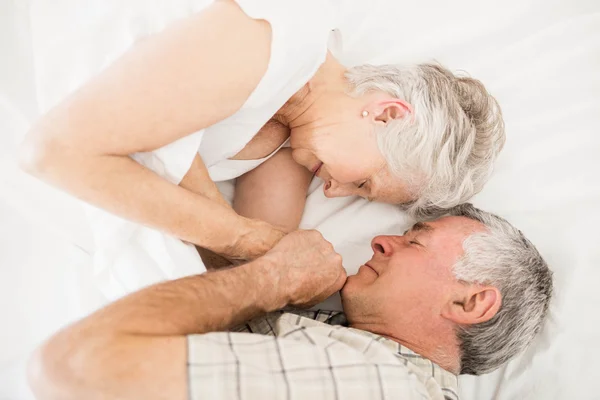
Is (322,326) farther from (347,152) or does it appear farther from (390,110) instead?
(390,110)

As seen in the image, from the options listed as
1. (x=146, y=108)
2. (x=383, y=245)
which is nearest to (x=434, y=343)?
(x=383, y=245)

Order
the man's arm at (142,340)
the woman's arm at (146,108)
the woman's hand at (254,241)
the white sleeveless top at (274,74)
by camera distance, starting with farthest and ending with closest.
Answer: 1. the woman's hand at (254,241)
2. the white sleeveless top at (274,74)
3. the woman's arm at (146,108)
4. the man's arm at (142,340)

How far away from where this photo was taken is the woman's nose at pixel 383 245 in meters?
1.60

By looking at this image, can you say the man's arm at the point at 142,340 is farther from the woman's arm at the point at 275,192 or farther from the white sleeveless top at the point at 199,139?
the woman's arm at the point at 275,192

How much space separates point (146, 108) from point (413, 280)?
74 cm

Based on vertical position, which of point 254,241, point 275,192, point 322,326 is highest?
point 275,192

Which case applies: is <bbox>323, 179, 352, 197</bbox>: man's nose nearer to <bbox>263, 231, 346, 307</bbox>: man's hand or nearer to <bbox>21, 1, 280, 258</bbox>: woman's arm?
<bbox>263, 231, 346, 307</bbox>: man's hand

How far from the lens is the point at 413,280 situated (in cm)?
149

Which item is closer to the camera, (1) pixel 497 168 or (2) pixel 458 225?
(2) pixel 458 225

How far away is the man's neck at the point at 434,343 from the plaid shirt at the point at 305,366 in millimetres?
34

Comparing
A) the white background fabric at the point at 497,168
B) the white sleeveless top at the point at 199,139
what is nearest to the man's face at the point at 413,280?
the white background fabric at the point at 497,168

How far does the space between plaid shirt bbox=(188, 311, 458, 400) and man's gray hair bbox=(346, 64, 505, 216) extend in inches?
16.0

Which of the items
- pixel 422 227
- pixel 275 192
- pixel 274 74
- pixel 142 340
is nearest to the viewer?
pixel 142 340

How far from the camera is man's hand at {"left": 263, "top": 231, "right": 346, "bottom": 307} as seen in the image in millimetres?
1475
